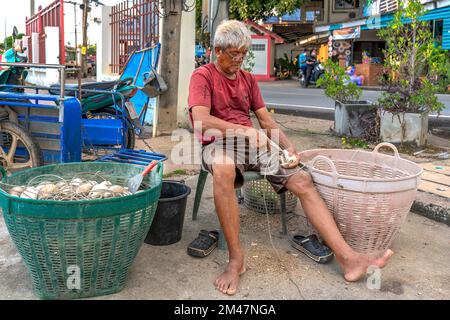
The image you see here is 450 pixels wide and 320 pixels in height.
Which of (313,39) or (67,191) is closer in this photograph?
(67,191)

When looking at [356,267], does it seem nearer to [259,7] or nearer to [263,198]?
[263,198]

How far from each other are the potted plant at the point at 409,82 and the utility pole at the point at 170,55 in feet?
9.75

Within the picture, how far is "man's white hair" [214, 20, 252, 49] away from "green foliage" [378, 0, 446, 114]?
3.80 metres

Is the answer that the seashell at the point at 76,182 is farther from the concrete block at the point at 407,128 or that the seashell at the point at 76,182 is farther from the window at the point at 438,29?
the window at the point at 438,29

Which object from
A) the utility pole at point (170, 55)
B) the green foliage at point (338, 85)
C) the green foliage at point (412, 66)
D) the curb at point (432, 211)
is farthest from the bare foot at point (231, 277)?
the green foliage at point (338, 85)

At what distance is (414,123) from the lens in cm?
604

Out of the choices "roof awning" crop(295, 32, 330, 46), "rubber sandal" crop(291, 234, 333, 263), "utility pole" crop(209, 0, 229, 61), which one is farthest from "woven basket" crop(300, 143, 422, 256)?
"roof awning" crop(295, 32, 330, 46)

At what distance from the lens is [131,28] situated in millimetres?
9492

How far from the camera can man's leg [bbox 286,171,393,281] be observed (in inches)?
107

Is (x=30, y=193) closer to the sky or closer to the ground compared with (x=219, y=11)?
closer to the ground

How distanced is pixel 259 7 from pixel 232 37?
19419 millimetres

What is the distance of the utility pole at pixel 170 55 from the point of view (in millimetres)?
6988

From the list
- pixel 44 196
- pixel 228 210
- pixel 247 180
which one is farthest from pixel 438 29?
pixel 44 196

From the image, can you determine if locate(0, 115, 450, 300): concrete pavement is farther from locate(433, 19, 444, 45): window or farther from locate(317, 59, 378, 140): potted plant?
locate(433, 19, 444, 45): window
